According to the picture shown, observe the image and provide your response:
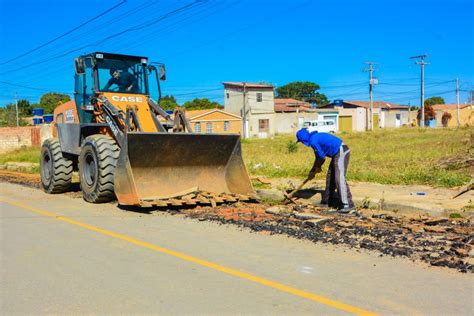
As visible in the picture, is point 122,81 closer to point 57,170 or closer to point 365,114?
point 57,170

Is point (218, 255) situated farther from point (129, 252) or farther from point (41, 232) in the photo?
point (41, 232)

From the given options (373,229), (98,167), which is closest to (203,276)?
(373,229)

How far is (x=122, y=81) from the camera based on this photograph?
37.4 feet

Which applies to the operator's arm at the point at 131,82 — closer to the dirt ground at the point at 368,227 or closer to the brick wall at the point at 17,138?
the dirt ground at the point at 368,227

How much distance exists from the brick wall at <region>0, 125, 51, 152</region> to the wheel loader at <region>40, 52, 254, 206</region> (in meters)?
26.7

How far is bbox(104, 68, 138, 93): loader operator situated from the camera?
447 inches

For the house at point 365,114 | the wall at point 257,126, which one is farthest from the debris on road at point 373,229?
the house at point 365,114

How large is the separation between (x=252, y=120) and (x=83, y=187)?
162ft

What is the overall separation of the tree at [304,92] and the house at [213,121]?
48.7m

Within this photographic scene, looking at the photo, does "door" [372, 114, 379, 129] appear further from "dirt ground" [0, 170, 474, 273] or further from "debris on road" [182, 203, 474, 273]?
"debris on road" [182, 203, 474, 273]

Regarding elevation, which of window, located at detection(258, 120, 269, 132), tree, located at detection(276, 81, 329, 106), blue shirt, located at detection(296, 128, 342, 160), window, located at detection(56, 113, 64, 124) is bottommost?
blue shirt, located at detection(296, 128, 342, 160)

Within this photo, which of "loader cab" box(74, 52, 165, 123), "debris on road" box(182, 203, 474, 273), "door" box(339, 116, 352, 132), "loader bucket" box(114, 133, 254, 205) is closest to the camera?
→ "debris on road" box(182, 203, 474, 273)

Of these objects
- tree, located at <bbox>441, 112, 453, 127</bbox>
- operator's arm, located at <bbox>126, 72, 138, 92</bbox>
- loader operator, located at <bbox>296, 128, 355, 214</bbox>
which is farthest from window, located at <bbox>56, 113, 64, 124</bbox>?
tree, located at <bbox>441, 112, 453, 127</bbox>

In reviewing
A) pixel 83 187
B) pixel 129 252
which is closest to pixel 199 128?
pixel 83 187
